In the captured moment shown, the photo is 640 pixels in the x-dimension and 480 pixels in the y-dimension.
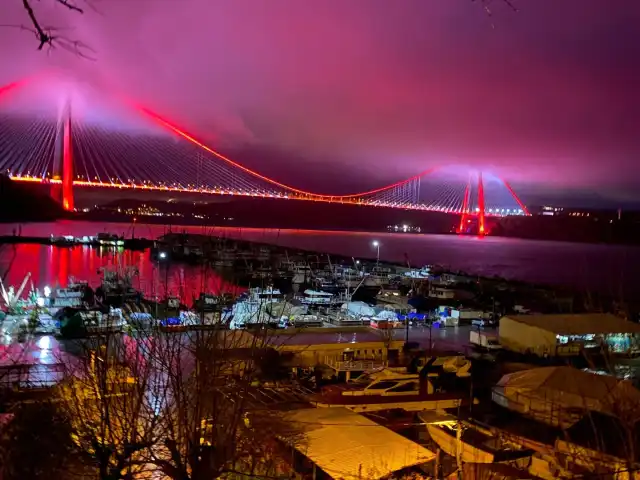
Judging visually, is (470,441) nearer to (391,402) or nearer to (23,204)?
(391,402)

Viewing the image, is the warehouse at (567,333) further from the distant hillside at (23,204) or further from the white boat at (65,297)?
the white boat at (65,297)

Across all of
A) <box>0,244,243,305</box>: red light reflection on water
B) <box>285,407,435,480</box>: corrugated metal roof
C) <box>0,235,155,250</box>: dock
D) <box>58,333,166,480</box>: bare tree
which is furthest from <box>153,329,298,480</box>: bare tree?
<box>0,235,155,250</box>: dock

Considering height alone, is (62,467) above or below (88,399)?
below

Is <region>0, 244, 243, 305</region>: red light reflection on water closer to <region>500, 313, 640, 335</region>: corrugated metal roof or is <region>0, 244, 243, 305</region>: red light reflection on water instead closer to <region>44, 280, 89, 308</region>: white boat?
<region>44, 280, 89, 308</region>: white boat

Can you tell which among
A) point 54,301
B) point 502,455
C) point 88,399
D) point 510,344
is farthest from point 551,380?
point 54,301

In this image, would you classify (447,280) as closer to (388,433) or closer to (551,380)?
(551,380)

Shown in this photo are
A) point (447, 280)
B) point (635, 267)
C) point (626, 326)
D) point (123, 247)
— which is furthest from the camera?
point (123, 247)
